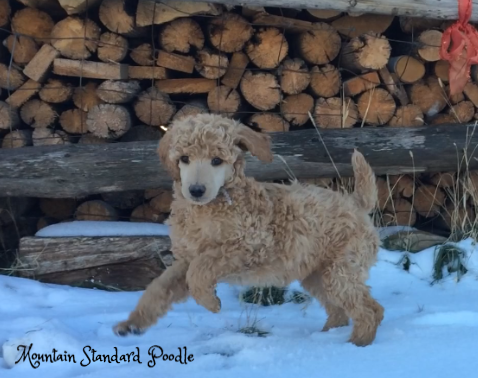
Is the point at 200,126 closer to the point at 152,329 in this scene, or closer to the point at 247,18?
the point at 152,329

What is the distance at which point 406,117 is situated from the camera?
488 cm

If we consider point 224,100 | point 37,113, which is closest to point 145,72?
point 224,100

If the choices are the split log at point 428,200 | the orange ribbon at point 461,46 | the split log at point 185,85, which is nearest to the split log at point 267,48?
the split log at point 185,85

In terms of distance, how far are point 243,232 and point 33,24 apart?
258cm

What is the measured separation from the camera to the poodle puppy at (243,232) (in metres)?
2.90

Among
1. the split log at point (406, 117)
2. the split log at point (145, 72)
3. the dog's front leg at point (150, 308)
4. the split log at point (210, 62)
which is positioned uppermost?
the split log at point (210, 62)

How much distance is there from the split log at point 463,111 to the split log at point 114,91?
2.61m

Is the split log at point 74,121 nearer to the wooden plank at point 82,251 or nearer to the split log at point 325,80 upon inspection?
the wooden plank at point 82,251

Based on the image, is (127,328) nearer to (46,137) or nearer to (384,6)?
(46,137)

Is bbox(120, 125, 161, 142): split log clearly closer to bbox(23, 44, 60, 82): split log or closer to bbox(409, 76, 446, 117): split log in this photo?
bbox(23, 44, 60, 82): split log

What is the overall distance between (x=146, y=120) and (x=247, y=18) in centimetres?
107

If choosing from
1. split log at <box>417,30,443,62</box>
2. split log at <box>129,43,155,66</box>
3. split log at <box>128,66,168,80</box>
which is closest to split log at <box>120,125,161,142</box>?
split log at <box>128,66,168,80</box>

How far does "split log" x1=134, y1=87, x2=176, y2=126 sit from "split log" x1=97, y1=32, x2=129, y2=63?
33cm

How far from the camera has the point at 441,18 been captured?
15.5ft
